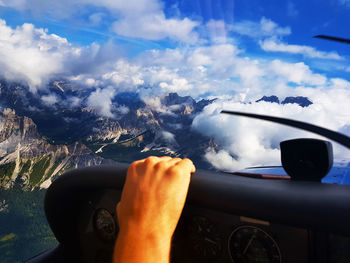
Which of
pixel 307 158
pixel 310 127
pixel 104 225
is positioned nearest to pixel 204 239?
pixel 307 158

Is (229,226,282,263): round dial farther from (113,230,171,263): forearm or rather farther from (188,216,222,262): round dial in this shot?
(113,230,171,263): forearm

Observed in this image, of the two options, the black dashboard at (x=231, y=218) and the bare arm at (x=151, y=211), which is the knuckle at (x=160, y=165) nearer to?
the bare arm at (x=151, y=211)

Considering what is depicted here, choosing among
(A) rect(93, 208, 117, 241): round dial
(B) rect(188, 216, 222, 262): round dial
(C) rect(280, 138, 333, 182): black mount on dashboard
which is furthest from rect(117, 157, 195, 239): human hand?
(A) rect(93, 208, 117, 241): round dial

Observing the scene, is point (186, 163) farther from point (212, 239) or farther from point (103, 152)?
point (103, 152)

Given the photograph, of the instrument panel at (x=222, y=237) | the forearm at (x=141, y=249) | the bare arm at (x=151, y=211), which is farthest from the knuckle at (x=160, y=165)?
the instrument panel at (x=222, y=237)

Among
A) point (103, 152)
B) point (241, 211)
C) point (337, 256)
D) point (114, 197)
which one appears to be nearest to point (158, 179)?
point (241, 211)

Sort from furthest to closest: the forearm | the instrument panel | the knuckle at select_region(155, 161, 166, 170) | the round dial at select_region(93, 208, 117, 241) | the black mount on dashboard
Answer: the round dial at select_region(93, 208, 117, 241) → the black mount on dashboard → the instrument panel → the knuckle at select_region(155, 161, 166, 170) → the forearm
